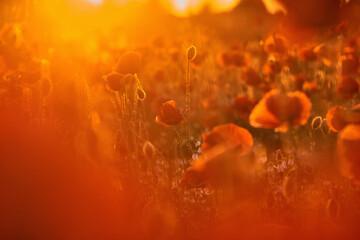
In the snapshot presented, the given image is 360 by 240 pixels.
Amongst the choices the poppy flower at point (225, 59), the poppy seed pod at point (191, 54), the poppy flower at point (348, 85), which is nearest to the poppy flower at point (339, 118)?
the poppy seed pod at point (191, 54)

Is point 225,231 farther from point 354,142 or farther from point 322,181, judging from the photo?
point 322,181

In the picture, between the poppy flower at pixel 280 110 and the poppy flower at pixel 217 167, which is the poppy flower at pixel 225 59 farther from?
the poppy flower at pixel 217 167

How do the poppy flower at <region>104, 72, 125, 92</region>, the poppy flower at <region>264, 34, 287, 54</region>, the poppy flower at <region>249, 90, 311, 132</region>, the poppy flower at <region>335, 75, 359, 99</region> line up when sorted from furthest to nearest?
the poppy flower at <region>264, 34, 287, 54</region>, the poppy flower at <region>335, 75, 359, 99</region>, the poppy flower at <region>104, 72, 125, 92</region>, the poppy flower at <region>249, 90, 311, 132</region>

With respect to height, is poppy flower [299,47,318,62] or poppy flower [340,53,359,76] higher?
poppy flower [299,47,318,62]

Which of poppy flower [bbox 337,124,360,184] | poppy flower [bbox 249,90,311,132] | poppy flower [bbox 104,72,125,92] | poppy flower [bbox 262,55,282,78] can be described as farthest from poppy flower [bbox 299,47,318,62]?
poppy flower [bbox 337,124,360,184]

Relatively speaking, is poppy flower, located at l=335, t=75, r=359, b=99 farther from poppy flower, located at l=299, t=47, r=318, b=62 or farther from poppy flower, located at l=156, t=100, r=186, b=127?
poppy flower, located at l=156, t=100, r=186, b=127

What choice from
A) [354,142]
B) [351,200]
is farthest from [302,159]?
[354,142]
